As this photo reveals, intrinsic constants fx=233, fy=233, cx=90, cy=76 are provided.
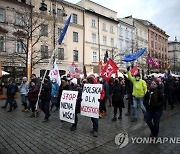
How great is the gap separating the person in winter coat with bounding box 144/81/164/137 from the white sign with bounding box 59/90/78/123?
7.74ft

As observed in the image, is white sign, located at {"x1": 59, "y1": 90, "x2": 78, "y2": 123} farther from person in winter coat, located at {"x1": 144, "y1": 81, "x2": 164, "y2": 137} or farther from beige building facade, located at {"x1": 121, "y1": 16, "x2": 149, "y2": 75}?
beige building facade, located at {"x1": 121, "y1": 16, "x2": 149, "y2": 75}

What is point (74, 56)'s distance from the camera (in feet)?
123

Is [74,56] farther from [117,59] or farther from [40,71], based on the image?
[117,59]

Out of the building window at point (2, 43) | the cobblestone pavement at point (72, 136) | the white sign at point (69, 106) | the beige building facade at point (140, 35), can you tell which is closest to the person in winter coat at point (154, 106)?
the cobblestone pavement at point (72, 136)

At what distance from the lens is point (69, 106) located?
7863mm

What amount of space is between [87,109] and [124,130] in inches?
58.9

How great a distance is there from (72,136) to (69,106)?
3.92ft

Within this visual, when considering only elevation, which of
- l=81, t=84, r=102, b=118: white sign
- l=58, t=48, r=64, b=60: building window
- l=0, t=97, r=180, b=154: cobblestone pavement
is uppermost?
l=58, t=48, r=64, b=60: building window

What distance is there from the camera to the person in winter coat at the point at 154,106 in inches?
267

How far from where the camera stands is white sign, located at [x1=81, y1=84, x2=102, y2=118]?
283 inches

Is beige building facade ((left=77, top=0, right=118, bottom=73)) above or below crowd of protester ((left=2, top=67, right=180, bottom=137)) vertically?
above

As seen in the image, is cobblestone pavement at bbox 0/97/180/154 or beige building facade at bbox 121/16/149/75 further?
beige building facade at bbox 121/16/149/75

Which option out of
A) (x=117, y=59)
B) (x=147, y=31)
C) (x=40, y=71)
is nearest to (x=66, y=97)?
(x=40, y=71)

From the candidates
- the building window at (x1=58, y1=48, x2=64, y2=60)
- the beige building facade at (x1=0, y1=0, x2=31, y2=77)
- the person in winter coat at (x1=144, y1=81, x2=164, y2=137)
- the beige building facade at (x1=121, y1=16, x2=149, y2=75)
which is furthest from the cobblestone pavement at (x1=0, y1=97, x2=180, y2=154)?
the beige building facade at (x1=121, y1=16, x2=149, y2=75)
